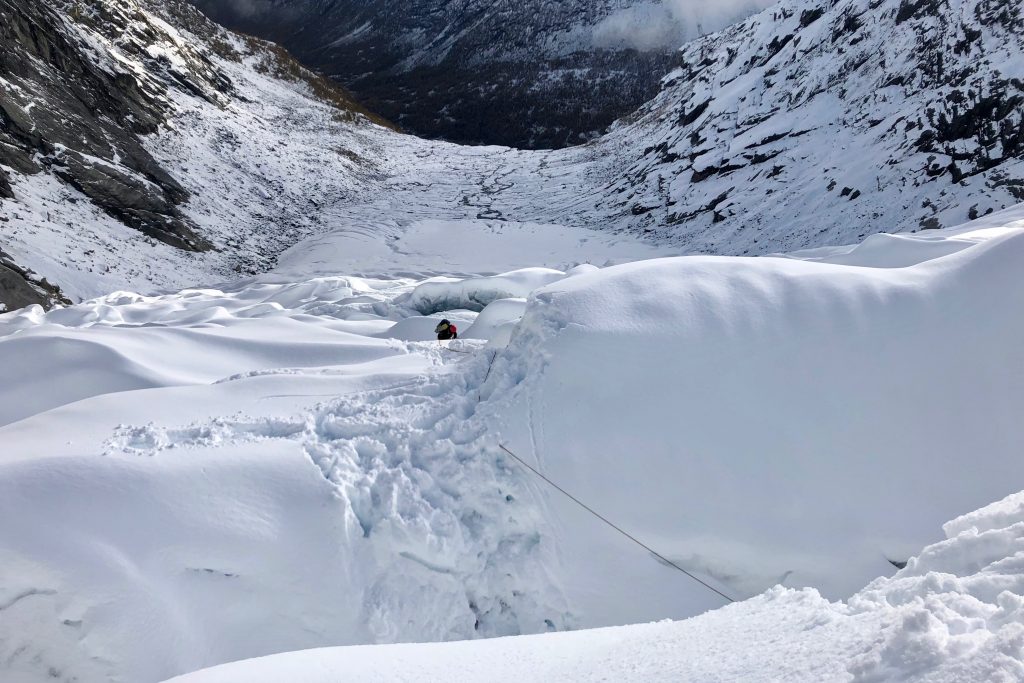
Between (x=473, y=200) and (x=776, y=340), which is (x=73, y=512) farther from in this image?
(x=473, y=200)

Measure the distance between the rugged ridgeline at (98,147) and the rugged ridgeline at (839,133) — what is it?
13349mm

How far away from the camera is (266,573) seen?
4906 mm

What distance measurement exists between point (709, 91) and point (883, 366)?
22.5m

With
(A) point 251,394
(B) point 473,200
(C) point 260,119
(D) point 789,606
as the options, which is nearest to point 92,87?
(C) point 260,119

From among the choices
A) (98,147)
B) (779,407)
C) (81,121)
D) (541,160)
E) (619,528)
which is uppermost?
(541,160)

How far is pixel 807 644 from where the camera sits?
256 cm

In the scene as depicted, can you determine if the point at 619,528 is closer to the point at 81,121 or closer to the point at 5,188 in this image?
the point at 5,188

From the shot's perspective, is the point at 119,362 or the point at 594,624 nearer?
the point at 594,624

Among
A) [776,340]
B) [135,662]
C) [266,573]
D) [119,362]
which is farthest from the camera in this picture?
[119,362]

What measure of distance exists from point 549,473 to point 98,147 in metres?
20.8

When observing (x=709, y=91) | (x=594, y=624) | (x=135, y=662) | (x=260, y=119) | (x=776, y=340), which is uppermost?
(x=260, y=119)

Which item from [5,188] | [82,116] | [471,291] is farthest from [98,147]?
[471,291]

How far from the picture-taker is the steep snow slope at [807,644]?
7.03 feet

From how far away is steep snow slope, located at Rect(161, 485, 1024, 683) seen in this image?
2143 mm
